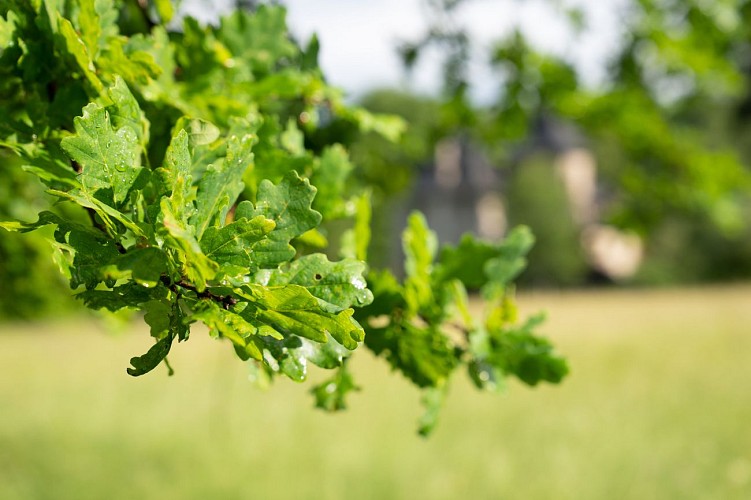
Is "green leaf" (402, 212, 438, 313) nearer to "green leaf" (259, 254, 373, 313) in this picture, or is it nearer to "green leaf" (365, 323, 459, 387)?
"green leaf" (365, 323, 459, 387)

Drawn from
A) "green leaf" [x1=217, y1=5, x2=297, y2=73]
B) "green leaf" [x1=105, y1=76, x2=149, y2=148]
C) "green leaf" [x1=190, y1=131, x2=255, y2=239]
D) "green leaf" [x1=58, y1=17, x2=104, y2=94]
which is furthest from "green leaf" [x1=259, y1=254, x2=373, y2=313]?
"green leaf" [x1=217, y1=5, x2=297, y2=73]

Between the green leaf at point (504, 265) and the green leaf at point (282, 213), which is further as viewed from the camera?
the green leaf at point (504, 265)

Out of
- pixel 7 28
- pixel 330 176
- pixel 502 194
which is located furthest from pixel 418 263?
pixel 502 194

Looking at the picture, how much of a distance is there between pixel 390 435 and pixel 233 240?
7.44 metres

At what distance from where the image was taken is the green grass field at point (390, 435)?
249 inches

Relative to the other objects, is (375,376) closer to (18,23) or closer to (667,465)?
(667,465)

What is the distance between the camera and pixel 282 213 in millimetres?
1022

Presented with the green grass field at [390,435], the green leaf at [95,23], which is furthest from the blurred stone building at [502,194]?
the green leaf at [95,23]

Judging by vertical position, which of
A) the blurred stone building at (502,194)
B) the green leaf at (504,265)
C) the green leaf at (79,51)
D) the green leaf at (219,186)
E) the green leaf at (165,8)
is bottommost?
the blurred stone building at (502,194)

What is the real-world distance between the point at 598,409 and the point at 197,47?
8.34 meters

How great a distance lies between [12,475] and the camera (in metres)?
7.37

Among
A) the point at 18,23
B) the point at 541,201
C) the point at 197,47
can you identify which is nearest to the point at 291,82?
the point at 197,47

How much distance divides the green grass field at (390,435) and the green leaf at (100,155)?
3.95 metres

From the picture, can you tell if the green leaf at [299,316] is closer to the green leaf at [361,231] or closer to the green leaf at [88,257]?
the green leaf at [88,257]
